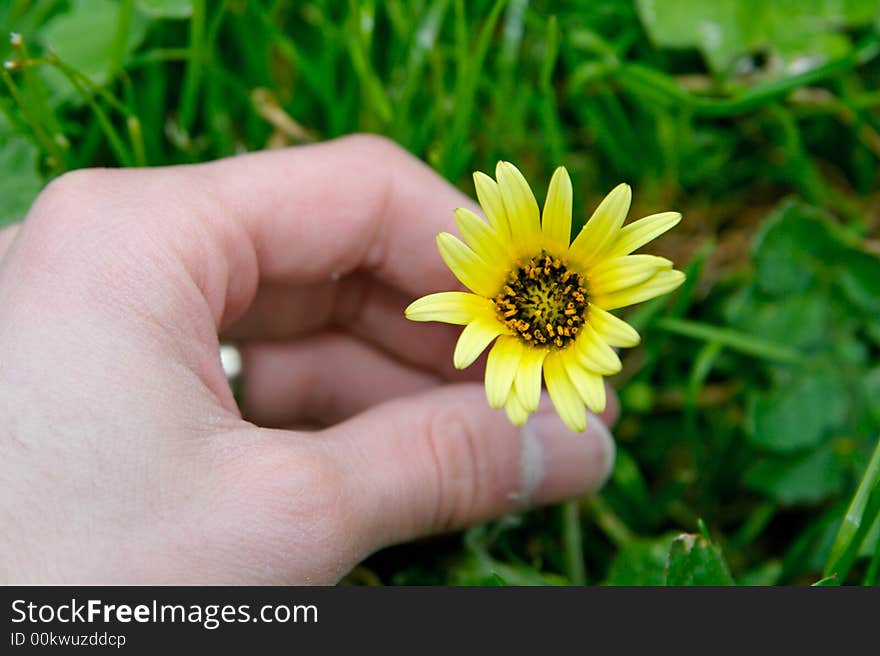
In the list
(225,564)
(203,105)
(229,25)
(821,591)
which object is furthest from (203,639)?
(229,25)

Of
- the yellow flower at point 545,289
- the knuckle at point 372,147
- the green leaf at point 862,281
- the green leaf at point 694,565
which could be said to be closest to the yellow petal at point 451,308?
the yellow flower at point 545,289

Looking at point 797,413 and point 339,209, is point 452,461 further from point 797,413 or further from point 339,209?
point 797,413

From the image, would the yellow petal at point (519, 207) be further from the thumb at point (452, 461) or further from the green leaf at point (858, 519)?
the green leaf at point (858, 519)

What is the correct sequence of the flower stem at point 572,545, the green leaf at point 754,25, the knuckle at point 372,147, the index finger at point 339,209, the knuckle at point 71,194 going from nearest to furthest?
the knuckle at point 71,194
the index finger at point 339,209
the knuckle at point 372,147
the flower stem at point 572,545
the green leaf at point 754,25

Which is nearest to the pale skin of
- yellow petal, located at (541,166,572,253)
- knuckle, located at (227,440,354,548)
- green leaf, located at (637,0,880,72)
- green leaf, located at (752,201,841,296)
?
knuckle, located at (227,440,354,548)

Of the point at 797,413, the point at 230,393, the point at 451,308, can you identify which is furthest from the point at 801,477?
the point at 230,393

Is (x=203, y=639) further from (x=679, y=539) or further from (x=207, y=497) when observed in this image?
(x=679, y=539)
